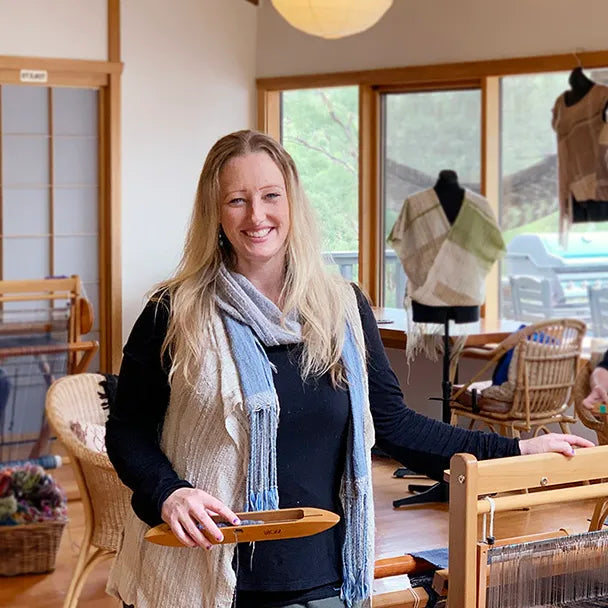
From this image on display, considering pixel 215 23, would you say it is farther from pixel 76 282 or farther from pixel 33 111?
pixel 76 282

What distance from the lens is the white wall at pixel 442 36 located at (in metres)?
5.26

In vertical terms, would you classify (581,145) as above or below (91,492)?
above

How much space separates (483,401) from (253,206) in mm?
1073

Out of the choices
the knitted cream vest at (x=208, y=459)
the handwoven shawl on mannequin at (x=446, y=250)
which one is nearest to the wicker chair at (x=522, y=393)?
the handwoven shawl on mannequin at (x=446, y=250)

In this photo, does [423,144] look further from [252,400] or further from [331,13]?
A: [252,400]

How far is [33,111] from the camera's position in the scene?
6363mm

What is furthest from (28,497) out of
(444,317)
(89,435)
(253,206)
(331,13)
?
(253,206)

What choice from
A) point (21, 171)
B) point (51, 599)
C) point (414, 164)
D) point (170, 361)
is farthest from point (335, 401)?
point (21, 171)

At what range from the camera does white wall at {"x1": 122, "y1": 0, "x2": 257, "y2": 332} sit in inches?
259

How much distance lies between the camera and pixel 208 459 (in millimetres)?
1706

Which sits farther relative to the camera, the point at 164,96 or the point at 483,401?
the point at 164,96

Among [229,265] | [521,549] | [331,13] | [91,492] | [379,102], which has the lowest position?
[91,492]

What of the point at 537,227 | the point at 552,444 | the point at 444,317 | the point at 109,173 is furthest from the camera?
the point at 109,173

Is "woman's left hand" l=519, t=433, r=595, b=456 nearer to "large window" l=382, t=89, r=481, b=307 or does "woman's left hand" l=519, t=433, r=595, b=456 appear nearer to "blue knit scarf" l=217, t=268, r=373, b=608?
"blue knit scarf" l=217, t=268, r=373, b=608
